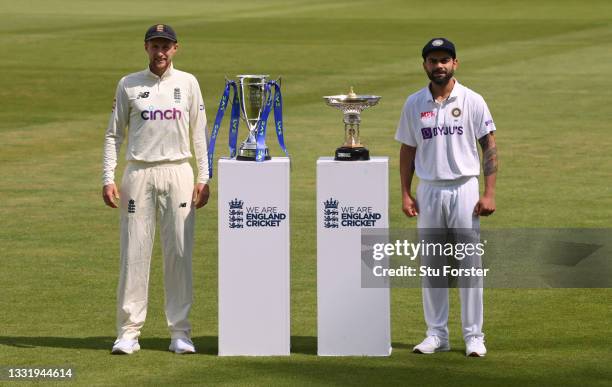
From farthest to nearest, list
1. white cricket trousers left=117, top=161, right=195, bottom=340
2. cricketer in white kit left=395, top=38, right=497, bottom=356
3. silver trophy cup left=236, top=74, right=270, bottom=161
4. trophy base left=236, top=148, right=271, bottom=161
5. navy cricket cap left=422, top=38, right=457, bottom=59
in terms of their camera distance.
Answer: silver trophy cup left=236, top=74, right=270, bottom=161 < white cricket trousers left=117, top=161, right=195, bottom=340 < trophy base left=236, top=148, right=271, bottom=161 < cricketer in white kit left=395, top=38, right=497, bottom=356 < navy cricket cap left=422, top=38, right=457, bottom=59

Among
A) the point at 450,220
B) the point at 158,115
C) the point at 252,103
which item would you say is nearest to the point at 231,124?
the point at 252,103

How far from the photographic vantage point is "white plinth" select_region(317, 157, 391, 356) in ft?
32.2

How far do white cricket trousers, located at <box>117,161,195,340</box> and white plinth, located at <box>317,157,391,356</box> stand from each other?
90cm

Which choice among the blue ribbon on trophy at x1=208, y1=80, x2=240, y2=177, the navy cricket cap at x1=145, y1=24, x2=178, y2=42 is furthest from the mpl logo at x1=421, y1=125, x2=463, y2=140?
the navy cricket cap at x1=145, y1=24, x2=178, y2=42

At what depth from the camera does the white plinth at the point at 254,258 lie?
9867 millimetres

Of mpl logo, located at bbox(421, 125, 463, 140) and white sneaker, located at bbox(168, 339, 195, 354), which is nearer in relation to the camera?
mpl logo, located at bbox(421, 125, 463, 140)

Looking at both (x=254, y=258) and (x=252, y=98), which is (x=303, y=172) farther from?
(x=254, y=258)

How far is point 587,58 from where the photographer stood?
34938mm

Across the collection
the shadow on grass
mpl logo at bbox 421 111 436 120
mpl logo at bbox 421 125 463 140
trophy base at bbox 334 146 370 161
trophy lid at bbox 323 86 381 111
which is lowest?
the shadow on grass

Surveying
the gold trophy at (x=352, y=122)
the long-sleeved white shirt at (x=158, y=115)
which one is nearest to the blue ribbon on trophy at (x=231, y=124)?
the long-sleeved white shirt at (x=158, y=115)

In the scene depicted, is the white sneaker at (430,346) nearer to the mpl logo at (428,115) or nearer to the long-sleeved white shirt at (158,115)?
the mpl logo at (428,115)

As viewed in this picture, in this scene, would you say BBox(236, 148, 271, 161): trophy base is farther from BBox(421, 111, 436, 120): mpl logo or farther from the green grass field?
the green grass field

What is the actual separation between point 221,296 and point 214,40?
3180cm

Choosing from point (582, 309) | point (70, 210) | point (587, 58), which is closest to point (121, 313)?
point (582, 309)
